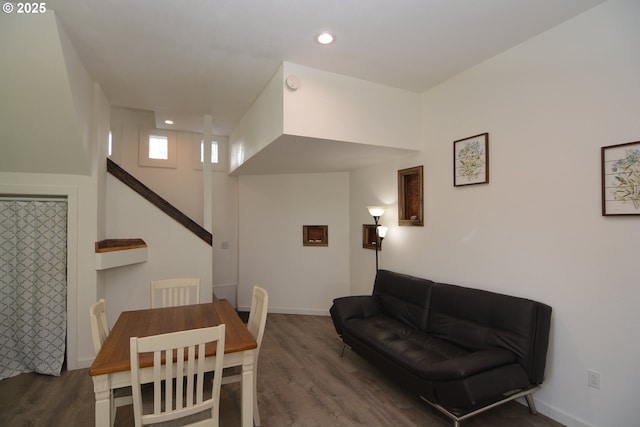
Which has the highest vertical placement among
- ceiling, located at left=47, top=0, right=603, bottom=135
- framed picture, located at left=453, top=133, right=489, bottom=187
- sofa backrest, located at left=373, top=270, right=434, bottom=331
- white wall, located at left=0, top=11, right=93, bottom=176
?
ceiling, located at left=47, top=0, right=603, bottom=135

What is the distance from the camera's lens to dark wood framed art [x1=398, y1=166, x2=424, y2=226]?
3453 millimetres

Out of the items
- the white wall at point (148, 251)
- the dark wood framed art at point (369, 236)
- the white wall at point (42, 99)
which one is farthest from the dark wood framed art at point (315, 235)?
the white wall at point (42, 99)

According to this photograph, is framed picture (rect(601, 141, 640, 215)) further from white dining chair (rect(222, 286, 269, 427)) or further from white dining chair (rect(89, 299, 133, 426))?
white dining chair (rect(89, 299, 133, 426))

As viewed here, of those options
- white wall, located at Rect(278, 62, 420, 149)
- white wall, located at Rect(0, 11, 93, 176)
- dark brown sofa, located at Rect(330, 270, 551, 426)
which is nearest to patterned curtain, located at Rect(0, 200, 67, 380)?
white wall, located at Rect(0, 11, 93, 176)

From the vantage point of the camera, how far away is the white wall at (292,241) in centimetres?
489

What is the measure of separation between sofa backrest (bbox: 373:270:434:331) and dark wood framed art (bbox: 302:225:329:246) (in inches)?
56.6

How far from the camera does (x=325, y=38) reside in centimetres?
238

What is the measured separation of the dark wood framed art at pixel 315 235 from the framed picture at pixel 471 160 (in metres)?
2.36

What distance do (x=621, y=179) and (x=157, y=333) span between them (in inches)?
125

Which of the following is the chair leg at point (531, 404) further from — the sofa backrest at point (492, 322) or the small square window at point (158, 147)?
the small square window at point (158, 147)

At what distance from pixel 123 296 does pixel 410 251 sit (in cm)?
335

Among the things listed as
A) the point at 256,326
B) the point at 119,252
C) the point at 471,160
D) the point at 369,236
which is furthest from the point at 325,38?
the point at 119,252

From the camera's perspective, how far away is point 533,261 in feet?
7.94

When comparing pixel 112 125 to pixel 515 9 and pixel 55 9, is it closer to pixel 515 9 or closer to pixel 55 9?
pixel 55 9
